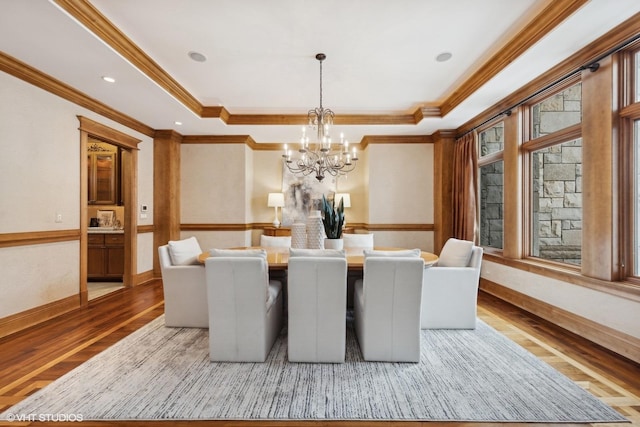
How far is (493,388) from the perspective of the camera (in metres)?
2.02

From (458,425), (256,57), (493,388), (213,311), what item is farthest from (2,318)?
(493,388)

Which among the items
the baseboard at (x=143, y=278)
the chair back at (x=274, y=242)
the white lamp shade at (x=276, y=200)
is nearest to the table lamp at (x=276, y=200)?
the white lamp shade at (x=276, y=200)

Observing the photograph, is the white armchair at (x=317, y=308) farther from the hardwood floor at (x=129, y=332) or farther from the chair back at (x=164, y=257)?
the chair back at (x=164, y=257)

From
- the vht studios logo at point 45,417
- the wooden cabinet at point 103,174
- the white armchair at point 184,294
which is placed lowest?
the vht studios logo at point 45,417

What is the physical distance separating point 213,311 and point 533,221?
3869 mm

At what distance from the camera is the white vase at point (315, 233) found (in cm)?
320

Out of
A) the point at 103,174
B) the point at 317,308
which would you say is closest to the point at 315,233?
the point at 317,308

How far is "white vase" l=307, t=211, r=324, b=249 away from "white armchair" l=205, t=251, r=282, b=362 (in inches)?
36.2

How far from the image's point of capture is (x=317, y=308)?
2305 millimetres

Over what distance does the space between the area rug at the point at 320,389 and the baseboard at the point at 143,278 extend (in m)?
2.58

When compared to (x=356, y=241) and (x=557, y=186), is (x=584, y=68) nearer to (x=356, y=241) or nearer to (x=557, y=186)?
(x=557, y=186)

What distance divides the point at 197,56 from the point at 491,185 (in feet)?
14.4

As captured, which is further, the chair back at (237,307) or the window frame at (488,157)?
the window frame at (488,157)

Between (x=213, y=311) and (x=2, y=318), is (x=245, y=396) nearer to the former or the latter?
(x=213, y=311)
